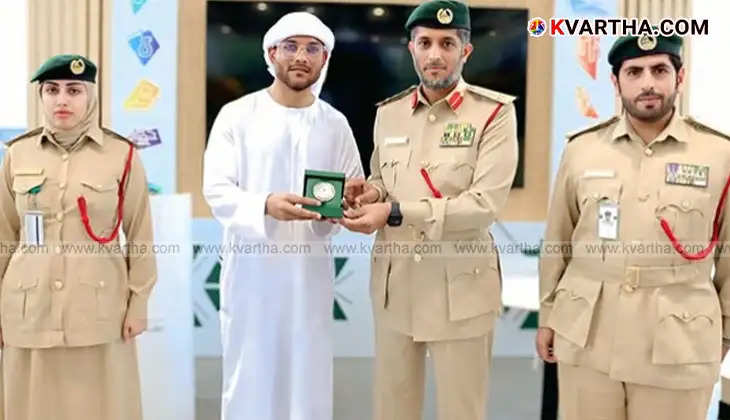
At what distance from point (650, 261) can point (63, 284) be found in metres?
1.95

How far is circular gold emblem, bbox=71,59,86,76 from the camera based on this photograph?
7.83 ft

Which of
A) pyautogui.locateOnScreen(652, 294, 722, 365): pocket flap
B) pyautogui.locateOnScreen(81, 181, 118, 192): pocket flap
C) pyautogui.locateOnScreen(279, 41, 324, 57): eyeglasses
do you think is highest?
pyautogui.locateOnScreen(279, 41, 324, 57): eyeglasses

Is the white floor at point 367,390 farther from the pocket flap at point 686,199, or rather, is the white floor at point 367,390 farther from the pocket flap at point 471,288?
the pocket flap at point 686,199

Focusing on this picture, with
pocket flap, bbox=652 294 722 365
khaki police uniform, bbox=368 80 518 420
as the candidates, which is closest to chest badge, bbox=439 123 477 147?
khaki police uniform, bbox=368 80 518 420

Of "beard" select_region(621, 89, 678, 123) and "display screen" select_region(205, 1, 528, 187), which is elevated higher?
"display screen" select_region(205, 1, 528, 187)

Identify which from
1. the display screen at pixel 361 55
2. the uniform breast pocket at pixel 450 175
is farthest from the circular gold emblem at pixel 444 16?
the display screen at pixel 361 55

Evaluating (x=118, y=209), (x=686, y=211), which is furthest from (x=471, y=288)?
(x=118, y=209)

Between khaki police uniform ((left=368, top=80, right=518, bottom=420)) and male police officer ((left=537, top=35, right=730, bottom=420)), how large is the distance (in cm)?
30

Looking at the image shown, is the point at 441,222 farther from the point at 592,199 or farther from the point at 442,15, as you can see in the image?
the point at 442,15

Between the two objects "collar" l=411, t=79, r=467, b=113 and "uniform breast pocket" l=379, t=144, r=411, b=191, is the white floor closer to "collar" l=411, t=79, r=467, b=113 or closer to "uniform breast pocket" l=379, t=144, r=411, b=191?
"uniform breast pocket" l=379, t=144, r=411, b=191

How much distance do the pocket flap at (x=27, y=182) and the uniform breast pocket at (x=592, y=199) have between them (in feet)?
5.97

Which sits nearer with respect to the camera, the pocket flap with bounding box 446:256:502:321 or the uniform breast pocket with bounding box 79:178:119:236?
the pocket flap with bounding box 446:256:502:321

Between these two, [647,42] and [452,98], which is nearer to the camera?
[647,42]

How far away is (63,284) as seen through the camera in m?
2.42
